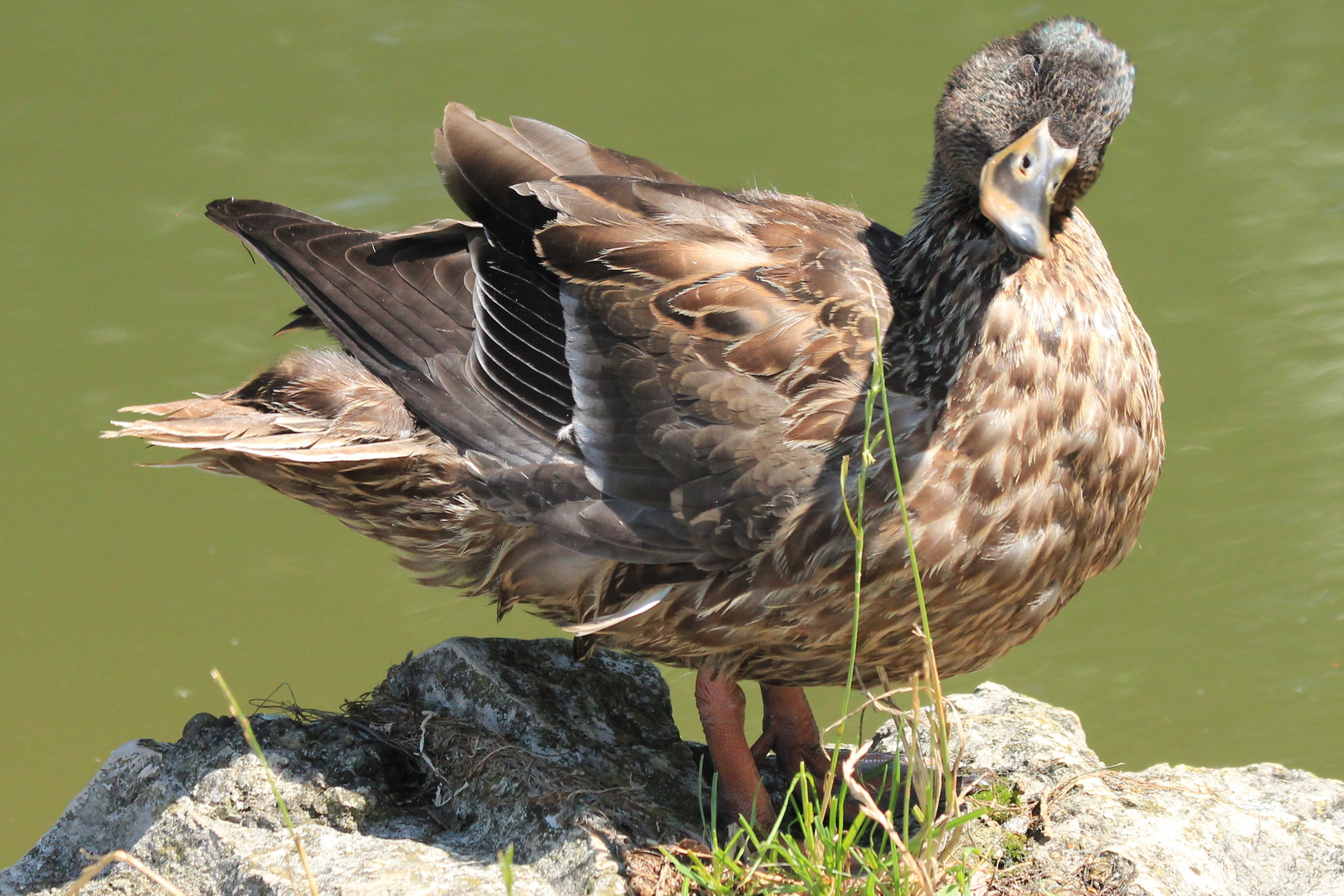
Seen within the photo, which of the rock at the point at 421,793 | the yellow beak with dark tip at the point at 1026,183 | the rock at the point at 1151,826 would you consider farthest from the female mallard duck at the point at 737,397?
the rock at the point at 1151,826

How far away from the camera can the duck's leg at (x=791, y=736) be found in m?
3.95

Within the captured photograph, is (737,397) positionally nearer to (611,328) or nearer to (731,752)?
(611,328)

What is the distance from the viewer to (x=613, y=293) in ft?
11.2

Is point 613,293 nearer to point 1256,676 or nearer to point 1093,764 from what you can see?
point 1093,764

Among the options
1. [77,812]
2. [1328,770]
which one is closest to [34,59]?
[77,812]

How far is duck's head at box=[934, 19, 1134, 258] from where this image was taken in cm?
281

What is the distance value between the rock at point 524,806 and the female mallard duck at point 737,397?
0.27 metres

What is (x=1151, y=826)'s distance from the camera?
3.34 m

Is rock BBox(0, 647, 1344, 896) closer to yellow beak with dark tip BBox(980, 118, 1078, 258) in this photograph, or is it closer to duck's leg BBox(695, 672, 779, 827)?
duck's leg BBox(695, 672, 779, 827)

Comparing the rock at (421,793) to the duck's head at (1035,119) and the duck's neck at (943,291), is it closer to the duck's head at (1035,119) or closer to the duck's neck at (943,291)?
the duck's neck at (943,291)

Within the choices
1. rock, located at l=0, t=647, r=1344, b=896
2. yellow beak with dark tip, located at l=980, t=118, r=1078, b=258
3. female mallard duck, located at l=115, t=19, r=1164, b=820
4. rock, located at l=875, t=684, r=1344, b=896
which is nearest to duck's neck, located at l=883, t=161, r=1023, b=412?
female mallard duck, located at l=115, t=19, r=1164, b=820

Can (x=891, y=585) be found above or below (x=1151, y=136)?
below

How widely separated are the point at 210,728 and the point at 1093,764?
2.35 meters

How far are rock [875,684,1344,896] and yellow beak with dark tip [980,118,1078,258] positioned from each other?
1.35 m
